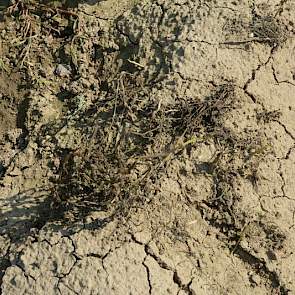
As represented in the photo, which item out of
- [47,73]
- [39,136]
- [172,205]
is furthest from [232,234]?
[47,73]

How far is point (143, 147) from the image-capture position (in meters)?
3.19

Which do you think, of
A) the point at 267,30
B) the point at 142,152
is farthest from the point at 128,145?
the point at 267,30

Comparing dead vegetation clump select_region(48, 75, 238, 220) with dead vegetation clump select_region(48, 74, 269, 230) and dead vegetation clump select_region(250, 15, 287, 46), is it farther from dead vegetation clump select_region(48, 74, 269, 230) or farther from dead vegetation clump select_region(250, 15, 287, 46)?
dead vegetation clump select_region(250, 15, 287, 46)

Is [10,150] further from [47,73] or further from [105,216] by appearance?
[105,216]

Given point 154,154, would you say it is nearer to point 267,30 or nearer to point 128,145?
point 128,145

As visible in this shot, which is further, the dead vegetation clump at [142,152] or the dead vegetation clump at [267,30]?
the dead vegetation clump at [267,30]

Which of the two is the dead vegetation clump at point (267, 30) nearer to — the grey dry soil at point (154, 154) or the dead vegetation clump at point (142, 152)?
the grey dry soil at point (154, 154)

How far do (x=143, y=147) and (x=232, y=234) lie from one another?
631mm

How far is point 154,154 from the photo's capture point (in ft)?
10.4

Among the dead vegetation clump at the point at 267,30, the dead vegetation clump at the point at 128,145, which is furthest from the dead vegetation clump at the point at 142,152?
the dead vegetation clump at the point at 267,30

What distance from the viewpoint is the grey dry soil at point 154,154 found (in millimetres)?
3031

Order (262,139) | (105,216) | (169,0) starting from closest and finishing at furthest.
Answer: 1. (105,216)
2. (262,139)
3. (169,0)

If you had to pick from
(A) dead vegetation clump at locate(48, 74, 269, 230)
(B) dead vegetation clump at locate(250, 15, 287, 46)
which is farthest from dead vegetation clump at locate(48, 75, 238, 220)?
(B) dead vegetation clump at locate(250, 15, 287, 46)

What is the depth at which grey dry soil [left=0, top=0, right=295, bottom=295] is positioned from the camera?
9.95ft
